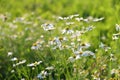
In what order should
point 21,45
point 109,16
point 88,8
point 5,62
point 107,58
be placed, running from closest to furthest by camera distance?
1. point 107,58
2. point 5,62
3. point 21,45
4. point 109,16
5. point 88,8

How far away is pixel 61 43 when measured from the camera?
2.90 m

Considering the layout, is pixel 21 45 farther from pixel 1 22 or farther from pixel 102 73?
pixel 102 73

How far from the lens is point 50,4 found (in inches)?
267

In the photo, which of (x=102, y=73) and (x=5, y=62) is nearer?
(x=102, y=73)

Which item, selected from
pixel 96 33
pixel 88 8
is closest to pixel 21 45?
pixel 96 33

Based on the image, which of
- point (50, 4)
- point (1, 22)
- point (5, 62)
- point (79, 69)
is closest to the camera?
point (79, 69)

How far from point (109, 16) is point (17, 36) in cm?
177

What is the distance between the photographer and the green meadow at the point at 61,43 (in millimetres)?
2859

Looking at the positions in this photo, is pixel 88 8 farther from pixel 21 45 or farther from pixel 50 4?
pixel 21 45

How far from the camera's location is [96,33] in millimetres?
4688

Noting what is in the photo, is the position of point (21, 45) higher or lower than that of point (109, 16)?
lower

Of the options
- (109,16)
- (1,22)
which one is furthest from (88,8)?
(1,22)

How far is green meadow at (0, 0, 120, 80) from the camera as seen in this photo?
2.86 meters

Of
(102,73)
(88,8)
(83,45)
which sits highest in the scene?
(88,8)
